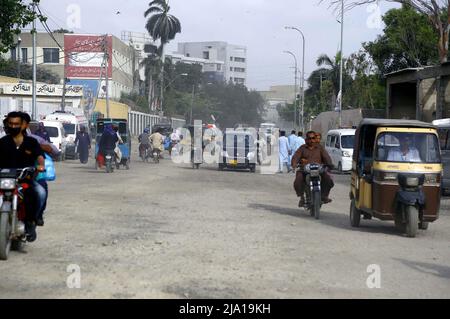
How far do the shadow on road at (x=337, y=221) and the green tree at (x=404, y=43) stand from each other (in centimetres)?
2855

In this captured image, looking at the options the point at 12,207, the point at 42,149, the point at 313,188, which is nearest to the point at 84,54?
the point at 313,188

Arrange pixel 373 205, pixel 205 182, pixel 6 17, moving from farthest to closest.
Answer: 1. pixel 205 182
2. pixel 6 17
3. pixel 373 205

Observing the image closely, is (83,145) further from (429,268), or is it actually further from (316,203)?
(429,268)

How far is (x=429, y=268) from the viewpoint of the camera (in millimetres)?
9523

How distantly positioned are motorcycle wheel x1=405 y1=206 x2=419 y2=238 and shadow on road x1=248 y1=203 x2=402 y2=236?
50 cm

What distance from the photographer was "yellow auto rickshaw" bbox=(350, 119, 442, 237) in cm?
1268

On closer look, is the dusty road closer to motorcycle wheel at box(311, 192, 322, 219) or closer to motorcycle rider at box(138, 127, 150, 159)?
motorcycle wheel at box(311, 192, 322, 219)

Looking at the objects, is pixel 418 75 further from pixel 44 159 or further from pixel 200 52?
pixel 200 52

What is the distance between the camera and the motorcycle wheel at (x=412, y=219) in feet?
41.1

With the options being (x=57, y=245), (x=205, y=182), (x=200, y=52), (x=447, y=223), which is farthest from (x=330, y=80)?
(x=200, y=52)

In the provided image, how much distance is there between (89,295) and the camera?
281 inches

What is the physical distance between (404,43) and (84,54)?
46.0 m

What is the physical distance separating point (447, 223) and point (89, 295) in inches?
403

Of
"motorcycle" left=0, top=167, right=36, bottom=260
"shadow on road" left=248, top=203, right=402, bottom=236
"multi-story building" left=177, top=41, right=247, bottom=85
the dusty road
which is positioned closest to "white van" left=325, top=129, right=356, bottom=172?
the dusty road
